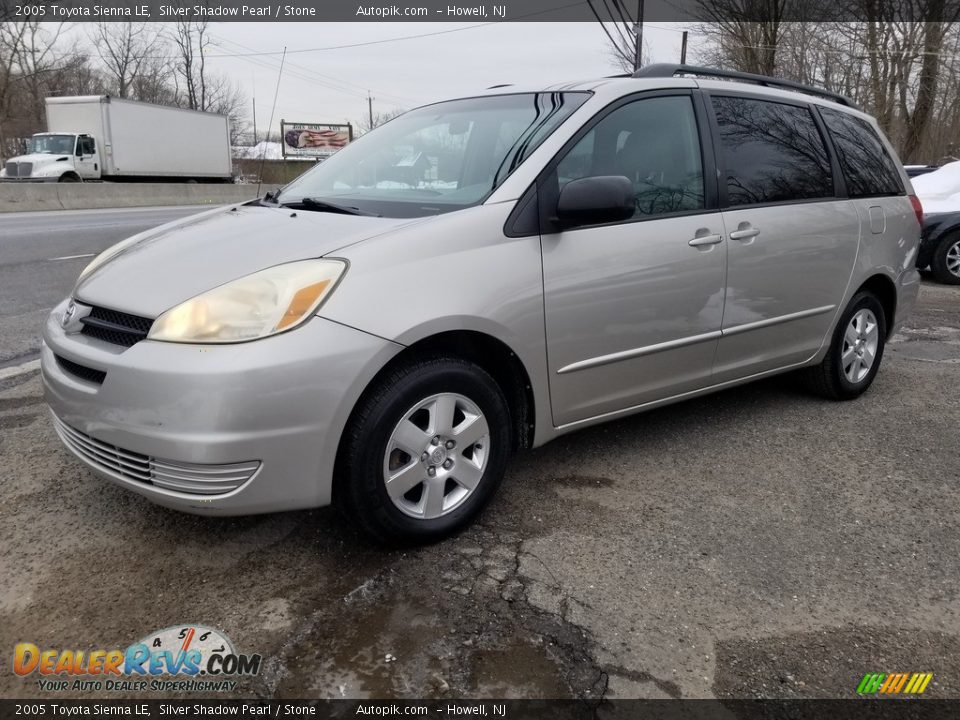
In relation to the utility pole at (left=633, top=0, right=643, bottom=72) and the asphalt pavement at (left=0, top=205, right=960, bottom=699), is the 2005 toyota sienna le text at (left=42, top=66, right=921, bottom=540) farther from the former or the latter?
the utility pole at (left=633, top=0, right=643, bottom=72)

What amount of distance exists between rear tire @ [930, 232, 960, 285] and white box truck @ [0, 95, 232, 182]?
2481 cm

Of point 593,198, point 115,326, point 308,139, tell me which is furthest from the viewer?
point 308,139

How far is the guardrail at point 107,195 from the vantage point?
17859mm

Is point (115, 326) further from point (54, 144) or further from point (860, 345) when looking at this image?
point (54, 144)

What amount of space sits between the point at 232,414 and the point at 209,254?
Answer: 2.34ft

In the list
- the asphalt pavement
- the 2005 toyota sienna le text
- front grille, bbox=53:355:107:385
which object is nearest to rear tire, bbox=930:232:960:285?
the 2005 toyota sienna le text

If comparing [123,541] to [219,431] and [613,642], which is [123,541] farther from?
[613,642]

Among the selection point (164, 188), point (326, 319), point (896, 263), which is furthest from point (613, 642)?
point (164, 188)

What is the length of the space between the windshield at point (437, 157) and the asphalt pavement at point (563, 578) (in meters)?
1.28

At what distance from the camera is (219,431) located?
7.38 feet

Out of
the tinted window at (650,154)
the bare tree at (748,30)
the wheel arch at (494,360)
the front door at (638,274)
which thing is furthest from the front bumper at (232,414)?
the bare tree at (748,30)

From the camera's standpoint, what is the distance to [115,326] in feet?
8.33

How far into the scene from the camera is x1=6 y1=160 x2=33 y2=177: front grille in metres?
24.3

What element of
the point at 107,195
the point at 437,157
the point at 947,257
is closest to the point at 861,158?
the point at 437,157
